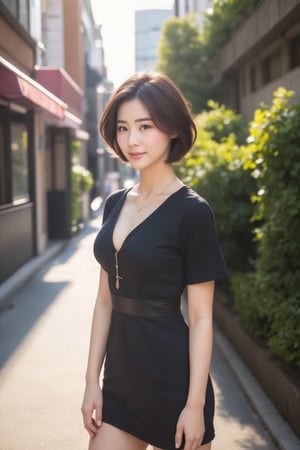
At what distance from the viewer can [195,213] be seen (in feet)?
7.86

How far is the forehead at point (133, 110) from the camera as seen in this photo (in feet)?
8.14

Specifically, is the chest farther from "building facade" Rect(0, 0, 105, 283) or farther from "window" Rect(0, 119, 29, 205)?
"window" Rect(0, 119, 29, 205)

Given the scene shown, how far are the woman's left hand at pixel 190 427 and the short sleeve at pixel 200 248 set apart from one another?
44cm

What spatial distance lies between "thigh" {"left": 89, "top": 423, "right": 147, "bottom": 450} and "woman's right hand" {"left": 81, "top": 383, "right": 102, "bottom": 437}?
0.03 meters

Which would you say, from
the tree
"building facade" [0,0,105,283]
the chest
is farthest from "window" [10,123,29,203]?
the chest

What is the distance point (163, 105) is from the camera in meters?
2.45

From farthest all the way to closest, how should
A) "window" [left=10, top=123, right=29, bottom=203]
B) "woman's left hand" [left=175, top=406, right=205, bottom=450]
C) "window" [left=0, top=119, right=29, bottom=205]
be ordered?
"window" [left=10, top=123, right=29, bottom=203] < "window" [left=0, top=119, right=29, bottom=205] < "woman's left hand" [left=175, top=406, right=205, bottom=450]

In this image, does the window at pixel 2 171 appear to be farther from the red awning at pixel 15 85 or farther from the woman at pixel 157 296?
the woman at pixel 157 296

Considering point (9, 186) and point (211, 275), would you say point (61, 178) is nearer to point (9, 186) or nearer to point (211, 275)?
point (9, 186)

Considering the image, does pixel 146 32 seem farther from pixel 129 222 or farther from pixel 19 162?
pixel 129 222

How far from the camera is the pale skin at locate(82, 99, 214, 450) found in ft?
7.79

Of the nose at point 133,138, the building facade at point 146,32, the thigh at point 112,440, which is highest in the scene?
the building facade at point 146,32

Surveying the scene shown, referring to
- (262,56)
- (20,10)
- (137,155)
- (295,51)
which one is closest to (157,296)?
(137,155)

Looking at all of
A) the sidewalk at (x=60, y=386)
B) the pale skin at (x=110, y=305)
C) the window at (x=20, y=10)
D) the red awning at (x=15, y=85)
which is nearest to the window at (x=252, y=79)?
the window at (x=20, y=10)
